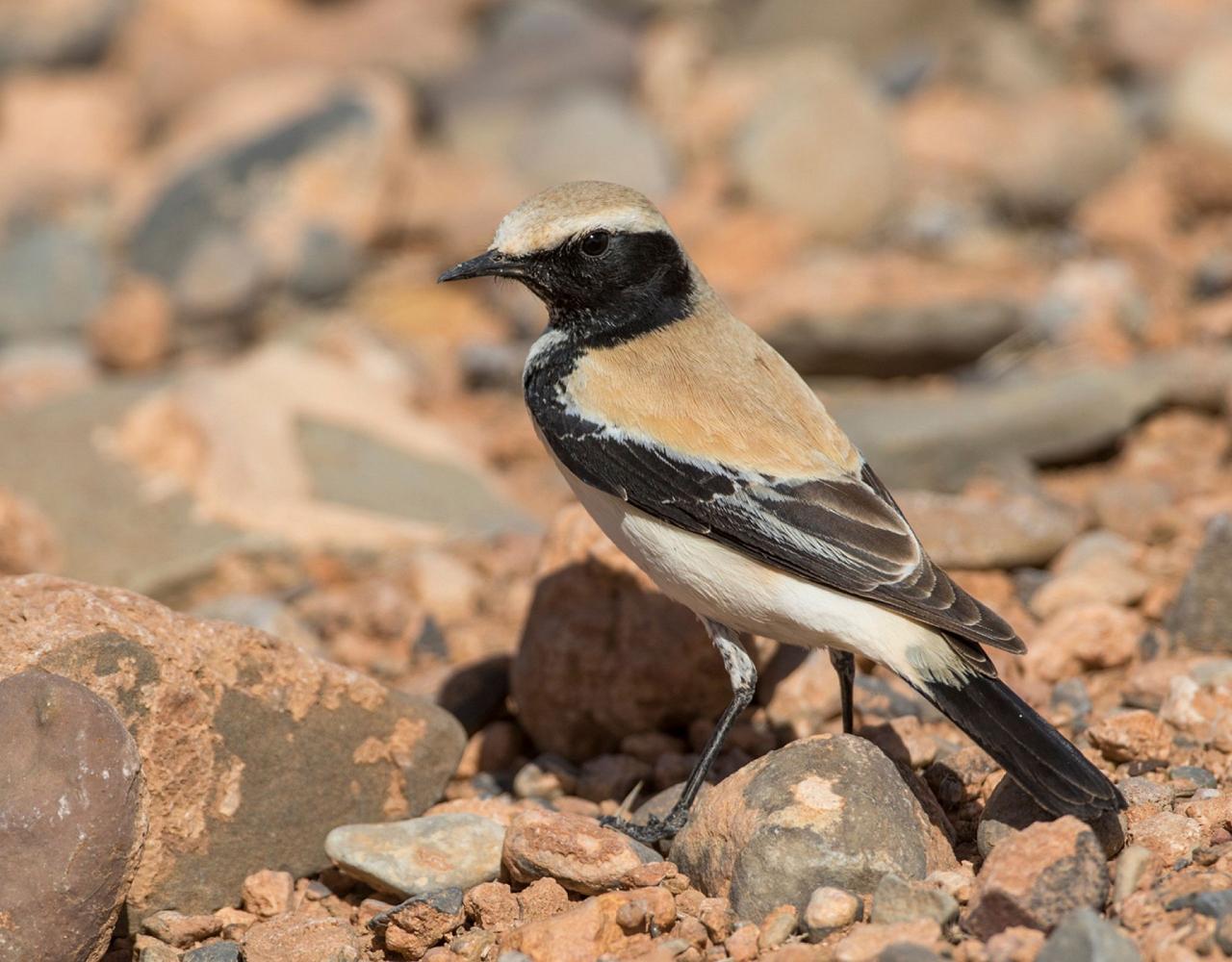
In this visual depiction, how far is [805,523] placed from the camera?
5117 millimetres

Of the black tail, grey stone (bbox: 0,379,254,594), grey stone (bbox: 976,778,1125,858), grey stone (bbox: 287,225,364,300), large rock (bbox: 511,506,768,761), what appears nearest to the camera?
the black tail

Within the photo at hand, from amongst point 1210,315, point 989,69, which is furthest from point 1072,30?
point 1210,315

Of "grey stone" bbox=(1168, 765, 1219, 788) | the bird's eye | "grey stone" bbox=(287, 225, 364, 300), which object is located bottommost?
"grey stone" bbox=(287, 225, 364, 300)

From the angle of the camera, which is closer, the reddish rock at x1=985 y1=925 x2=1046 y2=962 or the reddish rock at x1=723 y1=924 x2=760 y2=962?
the reddish rock at x1=985 y1=925 x2=1046 y2=962

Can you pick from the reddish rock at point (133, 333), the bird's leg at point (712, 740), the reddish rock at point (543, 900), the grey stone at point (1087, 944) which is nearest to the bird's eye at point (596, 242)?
the bird's leg at point (712, 740)

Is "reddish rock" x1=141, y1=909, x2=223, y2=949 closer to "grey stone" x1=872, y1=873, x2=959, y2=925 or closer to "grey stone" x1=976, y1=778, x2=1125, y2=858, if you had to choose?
"grey stone" x1=872, y1=873, x2=959, y2=925

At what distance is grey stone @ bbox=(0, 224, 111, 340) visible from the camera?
1317 centimetres

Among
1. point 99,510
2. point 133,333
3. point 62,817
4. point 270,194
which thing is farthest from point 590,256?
point 270,194

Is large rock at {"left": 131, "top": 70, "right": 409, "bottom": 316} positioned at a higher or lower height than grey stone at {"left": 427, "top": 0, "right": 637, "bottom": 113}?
lower

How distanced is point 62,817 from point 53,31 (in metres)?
15.7

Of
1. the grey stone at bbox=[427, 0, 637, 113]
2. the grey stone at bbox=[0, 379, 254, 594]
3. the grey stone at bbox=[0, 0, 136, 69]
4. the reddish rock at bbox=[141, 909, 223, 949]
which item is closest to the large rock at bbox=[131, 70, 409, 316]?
the grey stone at bbox=[427, 0, 637, 113]

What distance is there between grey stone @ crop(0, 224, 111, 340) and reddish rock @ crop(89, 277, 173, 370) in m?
0.97

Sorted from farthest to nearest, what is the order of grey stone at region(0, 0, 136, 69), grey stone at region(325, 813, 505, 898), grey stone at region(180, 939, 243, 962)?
grey stone at region(0, 0, 136, 69) → grey stone at region(325, 813, 505, 898) → grey stone at region(180, 939, 243, 962)

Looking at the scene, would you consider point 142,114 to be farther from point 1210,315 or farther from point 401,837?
point 401,837
